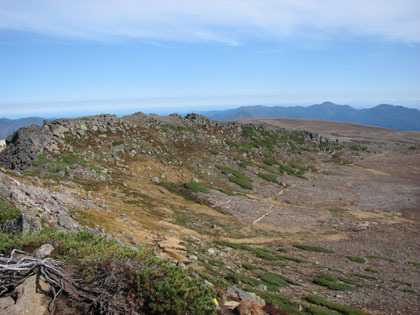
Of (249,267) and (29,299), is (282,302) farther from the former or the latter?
(29,299)

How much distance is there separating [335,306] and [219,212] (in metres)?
13.7

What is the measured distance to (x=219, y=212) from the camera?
84.0 ft

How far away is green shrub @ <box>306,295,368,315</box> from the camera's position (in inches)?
488

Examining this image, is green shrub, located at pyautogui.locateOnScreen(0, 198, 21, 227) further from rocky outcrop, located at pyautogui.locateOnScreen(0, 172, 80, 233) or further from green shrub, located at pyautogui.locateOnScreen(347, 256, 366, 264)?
green shrub, located at pyautogui.locateOnScreen(347, 256, 366, 264)

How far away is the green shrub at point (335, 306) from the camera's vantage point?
12.4 metres

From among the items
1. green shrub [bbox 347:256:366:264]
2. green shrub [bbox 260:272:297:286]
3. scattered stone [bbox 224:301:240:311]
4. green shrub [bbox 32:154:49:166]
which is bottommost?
green shrub [bbox 347:256:366:264]

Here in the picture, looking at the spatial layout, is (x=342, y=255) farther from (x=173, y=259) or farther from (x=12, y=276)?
(x=12, y=276)

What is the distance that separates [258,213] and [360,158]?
41657 millimetres

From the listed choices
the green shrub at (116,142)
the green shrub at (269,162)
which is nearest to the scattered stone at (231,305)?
the green shrub at (116,142)

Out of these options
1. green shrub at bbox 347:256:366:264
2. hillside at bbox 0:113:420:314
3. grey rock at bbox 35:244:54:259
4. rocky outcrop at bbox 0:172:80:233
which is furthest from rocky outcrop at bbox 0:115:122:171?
green shrub at bbox 347:256:366:264

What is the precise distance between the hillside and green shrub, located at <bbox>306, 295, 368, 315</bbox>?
5cm

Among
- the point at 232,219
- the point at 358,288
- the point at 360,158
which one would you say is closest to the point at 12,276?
the point at 358,288

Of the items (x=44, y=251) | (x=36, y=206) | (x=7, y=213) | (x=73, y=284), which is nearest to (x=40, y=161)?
(x=36, y=206)

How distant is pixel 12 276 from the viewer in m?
6.77
